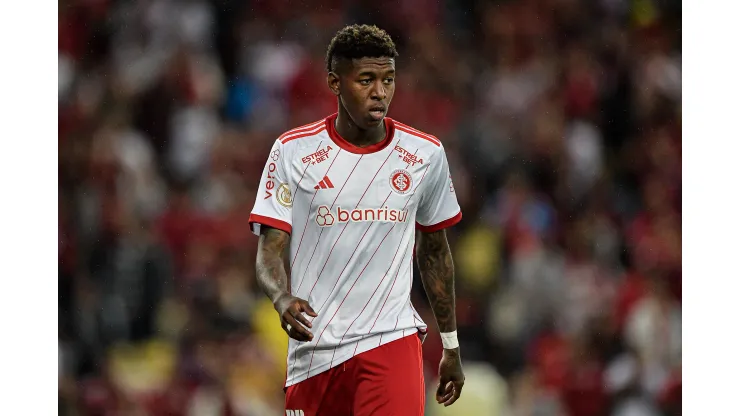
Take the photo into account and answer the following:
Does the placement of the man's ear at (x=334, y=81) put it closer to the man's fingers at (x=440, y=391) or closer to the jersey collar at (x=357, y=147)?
the jersey collar at (x=357, y=147)

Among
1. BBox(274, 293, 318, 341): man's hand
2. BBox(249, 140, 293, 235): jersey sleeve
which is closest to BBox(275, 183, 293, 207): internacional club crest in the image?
BBox(249, 140, 293, 235): jersey sleeve

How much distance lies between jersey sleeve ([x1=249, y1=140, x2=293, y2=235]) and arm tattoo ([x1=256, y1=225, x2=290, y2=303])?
4 cm

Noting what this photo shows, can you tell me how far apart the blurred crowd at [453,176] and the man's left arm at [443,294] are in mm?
3350

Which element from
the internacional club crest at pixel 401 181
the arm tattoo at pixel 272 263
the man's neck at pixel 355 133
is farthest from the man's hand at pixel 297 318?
the man's neck at pixel 355 133

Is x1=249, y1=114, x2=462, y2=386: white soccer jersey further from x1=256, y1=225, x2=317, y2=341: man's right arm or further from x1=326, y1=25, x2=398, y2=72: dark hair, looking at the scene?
x1=326, y1=25, x2=398, y2=72: dark hair

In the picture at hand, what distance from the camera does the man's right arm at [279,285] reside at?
4.23m

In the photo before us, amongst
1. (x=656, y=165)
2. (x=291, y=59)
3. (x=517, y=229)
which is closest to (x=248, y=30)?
(x=291, y=59)

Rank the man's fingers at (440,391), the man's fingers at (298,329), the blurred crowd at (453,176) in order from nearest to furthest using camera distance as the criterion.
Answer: the man's fingers at (298,329), the man's fingers at (440,391), the blurred crowd at (453,176)

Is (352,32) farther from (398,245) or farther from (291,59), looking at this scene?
(291,59)

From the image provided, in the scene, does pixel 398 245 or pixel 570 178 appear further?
pixel 570 178

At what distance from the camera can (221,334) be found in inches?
349

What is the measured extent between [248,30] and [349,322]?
588 cm

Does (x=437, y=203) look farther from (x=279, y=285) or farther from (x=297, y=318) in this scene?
(x=297, y=318)

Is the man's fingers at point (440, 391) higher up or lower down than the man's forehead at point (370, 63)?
lower down
